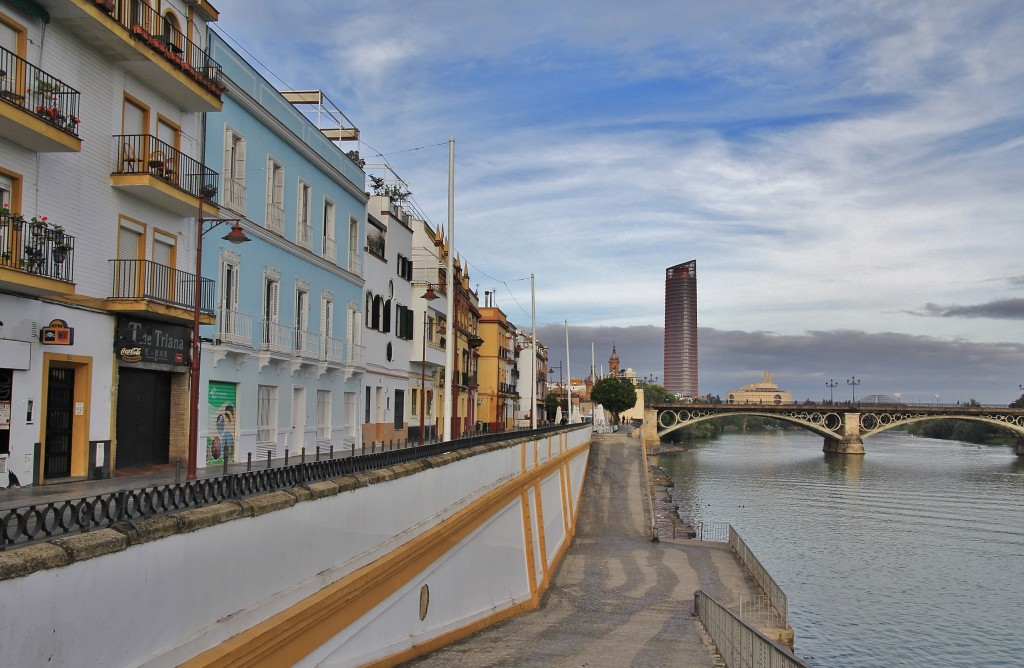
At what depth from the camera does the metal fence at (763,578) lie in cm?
2673

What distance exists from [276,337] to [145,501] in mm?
18345

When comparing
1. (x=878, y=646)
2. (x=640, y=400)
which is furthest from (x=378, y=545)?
(x=640, y=400)

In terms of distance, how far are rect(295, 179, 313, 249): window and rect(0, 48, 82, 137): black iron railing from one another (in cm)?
1218

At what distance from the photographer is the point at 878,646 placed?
28219mm

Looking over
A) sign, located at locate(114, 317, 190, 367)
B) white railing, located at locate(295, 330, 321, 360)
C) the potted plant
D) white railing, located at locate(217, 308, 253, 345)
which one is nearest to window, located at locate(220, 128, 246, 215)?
white railing, located at locate(217, 308, 253, 345)

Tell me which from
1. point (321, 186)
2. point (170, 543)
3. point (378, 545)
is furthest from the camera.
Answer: point (321, 186)

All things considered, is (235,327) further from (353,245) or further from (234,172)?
(353,245)

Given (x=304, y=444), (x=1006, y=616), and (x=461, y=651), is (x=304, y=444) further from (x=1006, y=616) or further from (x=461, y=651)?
(x=1006, y=616)

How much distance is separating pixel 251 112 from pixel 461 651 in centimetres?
1591

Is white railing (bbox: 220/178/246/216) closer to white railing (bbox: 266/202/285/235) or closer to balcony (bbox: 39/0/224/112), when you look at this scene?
white railing (bbox: 266/202/285/235)

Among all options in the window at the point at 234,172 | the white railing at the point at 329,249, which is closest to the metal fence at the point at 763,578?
the white railing at the point at 329,249

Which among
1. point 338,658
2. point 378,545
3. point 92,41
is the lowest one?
point 338,658

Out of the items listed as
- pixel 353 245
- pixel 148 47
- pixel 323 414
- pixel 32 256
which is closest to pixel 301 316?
pixel 323 414

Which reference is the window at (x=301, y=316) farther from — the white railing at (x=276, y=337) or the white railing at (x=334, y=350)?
the white railing at (x=334, y=350)
